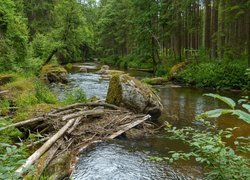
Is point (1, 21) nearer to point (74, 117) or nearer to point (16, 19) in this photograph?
point (16, 19)

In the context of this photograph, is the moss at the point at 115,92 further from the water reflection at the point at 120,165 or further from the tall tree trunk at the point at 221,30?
the tall tree trunk at the point at 221,30

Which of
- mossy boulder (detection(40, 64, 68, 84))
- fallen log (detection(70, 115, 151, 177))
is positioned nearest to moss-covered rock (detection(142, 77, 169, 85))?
mossy boulder (detection(40, 64, 68, 84))

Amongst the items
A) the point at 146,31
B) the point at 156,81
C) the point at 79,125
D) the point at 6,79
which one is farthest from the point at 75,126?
the point at 146,31

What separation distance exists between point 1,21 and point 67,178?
1409 cm

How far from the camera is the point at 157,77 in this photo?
24.4 m

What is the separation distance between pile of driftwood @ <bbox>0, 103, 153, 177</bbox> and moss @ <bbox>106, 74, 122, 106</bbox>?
20.6 inches

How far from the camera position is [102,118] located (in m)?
9.23

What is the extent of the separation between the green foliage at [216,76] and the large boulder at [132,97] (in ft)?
29.9

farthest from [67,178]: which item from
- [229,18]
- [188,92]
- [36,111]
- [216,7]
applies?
[216,7]

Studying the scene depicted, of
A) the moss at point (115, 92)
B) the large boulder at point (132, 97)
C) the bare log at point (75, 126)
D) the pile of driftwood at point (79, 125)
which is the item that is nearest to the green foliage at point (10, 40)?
the moss at point (115, 92)

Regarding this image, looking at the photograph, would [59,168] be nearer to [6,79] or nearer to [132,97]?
[132,97]

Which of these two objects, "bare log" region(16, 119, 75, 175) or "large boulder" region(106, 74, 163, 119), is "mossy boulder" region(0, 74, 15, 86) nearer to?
"large boulder" region(106, 74, 163, 119)

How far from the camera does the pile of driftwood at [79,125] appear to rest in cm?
694

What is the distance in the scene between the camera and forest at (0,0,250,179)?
3.63 m
